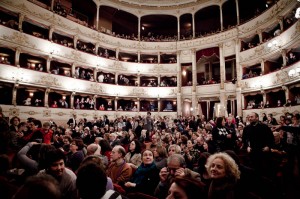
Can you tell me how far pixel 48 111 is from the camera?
12781mm

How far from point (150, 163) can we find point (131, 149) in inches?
55.4

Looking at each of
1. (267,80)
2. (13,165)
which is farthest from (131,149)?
(267,80)

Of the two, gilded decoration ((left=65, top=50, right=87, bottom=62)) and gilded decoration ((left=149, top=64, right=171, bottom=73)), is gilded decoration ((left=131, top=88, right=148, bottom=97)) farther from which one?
gilded decoration ((left=65, top=50, right=87, bottom=62))

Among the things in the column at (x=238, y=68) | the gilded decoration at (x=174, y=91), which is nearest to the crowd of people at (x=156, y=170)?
the column at (x=238, y=68)

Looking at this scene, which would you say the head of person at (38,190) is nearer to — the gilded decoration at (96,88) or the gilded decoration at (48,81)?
the gilded decoration at (48,81)

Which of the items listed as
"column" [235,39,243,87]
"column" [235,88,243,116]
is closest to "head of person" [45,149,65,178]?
"column" [235,88,243,116]

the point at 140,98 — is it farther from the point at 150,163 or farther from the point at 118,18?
the point at 150,163

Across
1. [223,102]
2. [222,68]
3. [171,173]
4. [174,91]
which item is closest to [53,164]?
[171,173]

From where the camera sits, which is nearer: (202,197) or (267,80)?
(202,197)

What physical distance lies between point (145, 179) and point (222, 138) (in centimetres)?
238

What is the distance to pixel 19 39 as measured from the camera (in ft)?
39.1

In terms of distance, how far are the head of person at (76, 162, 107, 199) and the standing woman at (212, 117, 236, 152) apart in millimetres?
3602

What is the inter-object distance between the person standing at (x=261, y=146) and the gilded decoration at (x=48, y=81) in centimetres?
1280

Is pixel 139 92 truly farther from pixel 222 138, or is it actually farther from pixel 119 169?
pixel 119 169
